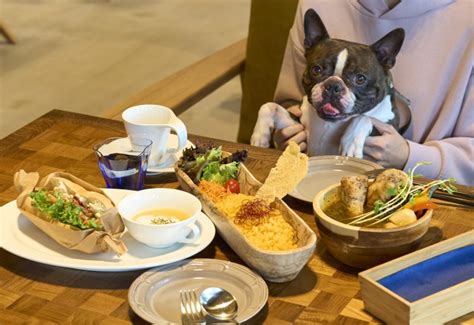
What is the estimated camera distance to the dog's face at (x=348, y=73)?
154 cm

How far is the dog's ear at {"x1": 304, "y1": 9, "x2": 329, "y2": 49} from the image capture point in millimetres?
1592

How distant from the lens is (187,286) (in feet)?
3.84

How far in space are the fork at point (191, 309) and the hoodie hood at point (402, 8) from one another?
2.95 ft

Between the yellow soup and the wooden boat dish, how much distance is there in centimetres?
5

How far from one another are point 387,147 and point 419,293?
21.9 inches

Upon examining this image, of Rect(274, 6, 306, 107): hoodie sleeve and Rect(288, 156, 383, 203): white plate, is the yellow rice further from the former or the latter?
Rect(274, 6, 306, 107): hoodie sleeve

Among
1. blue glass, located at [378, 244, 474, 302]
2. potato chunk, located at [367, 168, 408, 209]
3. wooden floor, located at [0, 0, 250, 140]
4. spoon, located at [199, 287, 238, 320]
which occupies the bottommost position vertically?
wooden floor, located at [0, 0, 250, 140]

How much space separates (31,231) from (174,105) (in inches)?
29.0

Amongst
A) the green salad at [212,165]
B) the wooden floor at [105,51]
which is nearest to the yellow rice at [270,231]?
the green salad at [212,165]

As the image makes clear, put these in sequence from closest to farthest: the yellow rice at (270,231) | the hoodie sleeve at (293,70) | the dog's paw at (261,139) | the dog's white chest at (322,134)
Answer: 1. the yellow rice at (270,231)
2. the dog's white chest at (322,134)
3. the dog's paw at (261,139)
4. the hoodie sleeve at (293,70)

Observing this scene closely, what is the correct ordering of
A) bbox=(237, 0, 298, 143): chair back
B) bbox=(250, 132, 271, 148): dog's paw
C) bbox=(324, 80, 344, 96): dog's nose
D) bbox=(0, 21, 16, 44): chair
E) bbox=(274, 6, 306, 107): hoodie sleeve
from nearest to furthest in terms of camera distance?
bbox=(324, 80, 344, 96): dog's nose → bbox=(250, 132, 271, 148): dog's paw → bbox=(274, 6, 306, 107): hoodie sleeve → bbox=(237, 0, 298, 143): chair back → bbox=(0, 21, 16, 44): chair

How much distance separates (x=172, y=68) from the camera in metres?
4.29

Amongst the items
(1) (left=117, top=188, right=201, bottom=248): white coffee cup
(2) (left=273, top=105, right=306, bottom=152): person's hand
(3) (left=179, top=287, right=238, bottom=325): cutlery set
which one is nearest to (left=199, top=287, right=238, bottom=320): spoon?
(3) (left=179, top=287, right=238, bottom=325): cutlery set

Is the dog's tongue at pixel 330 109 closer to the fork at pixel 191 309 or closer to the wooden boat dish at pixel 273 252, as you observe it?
the wooden boat dish at pixel 273 252
